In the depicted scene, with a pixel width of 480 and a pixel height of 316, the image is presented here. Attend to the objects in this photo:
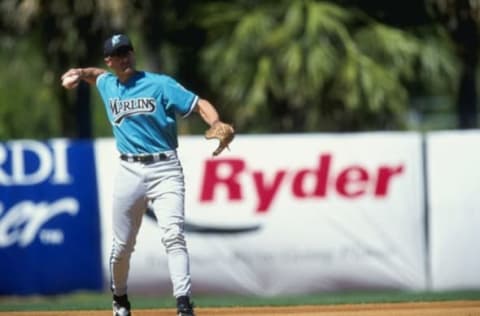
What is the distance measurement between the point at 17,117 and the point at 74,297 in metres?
12.0

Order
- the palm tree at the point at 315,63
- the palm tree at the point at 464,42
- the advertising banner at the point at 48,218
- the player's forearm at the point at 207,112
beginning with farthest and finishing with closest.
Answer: the palm tree at the point at 464,42 → the palm tree at the point at 315,63 → the advertising banner at the point at 48,218 → the player's forearm at the point at 207,112

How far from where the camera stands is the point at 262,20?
20922 mm

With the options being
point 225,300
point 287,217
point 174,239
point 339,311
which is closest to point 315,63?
point 287,217

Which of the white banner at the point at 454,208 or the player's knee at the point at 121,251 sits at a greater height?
the player's knee at the point at 121,251

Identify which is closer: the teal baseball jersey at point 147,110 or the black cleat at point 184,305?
the black cleat at point 184,305

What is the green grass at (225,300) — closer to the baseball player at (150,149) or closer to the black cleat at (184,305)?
the baseball player at (150,149)

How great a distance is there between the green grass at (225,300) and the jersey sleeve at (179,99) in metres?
3.36

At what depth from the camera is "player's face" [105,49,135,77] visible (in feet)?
32.7

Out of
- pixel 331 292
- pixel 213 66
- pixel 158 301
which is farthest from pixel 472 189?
pixel 213 66

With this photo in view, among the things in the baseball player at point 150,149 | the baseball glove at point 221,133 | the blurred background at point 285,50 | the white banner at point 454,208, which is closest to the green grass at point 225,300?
the white banner at point 454,208

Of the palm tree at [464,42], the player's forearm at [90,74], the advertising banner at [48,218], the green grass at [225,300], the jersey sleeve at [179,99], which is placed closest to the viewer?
the jersey sleeve at [179,99]

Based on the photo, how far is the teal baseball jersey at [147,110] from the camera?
992 centimetres

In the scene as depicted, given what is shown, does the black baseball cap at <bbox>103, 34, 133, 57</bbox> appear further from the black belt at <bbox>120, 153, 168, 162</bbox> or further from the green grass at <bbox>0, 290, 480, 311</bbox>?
the green grass at <bbox>0, 290, 480, 311</bbox>

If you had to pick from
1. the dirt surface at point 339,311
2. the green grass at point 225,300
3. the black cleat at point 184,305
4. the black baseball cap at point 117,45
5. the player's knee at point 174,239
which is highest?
the black baseball cap at point 117,45
